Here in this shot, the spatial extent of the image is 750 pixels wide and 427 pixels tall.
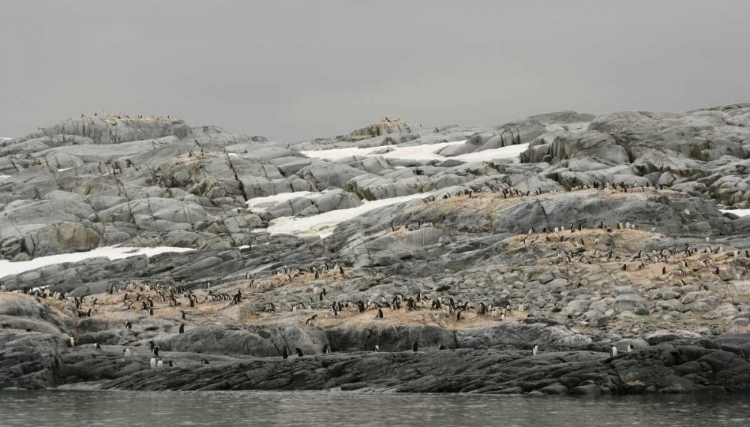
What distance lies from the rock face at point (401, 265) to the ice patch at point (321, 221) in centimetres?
27

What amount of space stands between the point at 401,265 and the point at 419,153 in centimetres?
4866

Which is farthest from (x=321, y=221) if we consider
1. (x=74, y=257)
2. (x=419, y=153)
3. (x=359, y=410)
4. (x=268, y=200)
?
(x=359, y=410)

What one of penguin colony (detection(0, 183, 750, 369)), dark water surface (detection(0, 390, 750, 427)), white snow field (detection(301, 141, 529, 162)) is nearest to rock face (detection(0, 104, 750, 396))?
penguin colony (detection(0, 183, 750, 369))

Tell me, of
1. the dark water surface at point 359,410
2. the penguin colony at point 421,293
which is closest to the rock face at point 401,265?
the penguin colony at point 421,293

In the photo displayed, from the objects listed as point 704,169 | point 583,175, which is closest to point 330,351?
point 583,175

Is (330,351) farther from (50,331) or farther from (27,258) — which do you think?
(27,258)

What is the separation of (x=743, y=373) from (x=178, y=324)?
29077mm

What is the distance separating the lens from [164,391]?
38281 mm

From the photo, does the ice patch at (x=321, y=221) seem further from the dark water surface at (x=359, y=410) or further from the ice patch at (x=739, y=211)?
the dark water surface at (x=359, y=410)

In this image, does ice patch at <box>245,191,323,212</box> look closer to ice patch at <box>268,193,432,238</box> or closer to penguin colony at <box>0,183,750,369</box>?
ice patch at <box>268,193,432,238</box>

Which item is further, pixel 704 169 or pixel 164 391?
pixel 704 169

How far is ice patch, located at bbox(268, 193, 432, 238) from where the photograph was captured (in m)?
77.9

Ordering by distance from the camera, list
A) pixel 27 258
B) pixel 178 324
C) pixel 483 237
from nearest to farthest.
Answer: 1. pixel 178 324
2. pixel 483 237
3. pixel 27 258

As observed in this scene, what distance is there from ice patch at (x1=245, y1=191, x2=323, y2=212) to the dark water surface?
52.0 m
